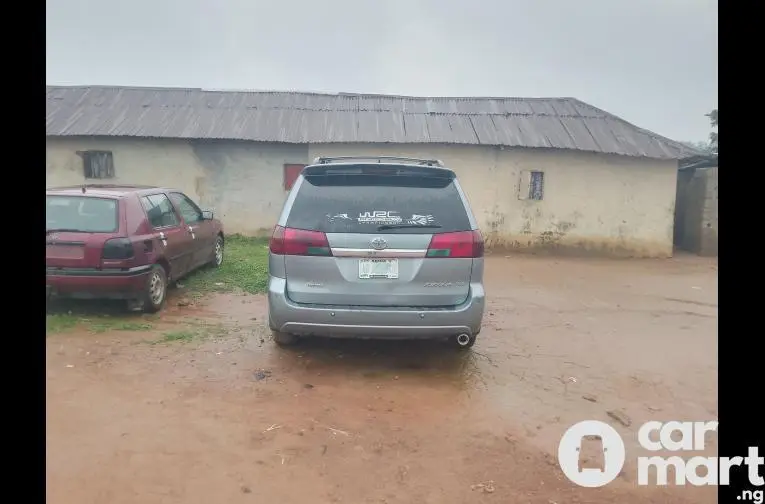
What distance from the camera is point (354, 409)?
3678 millimetres

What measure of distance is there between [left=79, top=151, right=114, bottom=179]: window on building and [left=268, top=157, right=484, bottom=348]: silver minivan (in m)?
11.5

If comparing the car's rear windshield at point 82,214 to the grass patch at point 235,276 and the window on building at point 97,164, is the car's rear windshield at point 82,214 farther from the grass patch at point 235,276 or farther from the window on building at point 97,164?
the window on building at point 97,164

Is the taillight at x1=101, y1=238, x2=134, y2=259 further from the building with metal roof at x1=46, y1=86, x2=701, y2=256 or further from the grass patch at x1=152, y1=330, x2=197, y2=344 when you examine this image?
the building with metal roof at x1=46, y1=86, x2=701, y2=256

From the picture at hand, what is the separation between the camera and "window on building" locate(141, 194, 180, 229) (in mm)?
6011

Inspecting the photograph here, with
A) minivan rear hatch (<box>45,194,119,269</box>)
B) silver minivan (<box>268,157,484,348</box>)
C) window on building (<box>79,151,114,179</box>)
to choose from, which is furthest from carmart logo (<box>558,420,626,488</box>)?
window on building (<box>79,151,114,179</box>)

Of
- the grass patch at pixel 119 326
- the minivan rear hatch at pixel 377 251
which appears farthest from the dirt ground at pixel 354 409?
the minivan rear hatch at pixel 377 251

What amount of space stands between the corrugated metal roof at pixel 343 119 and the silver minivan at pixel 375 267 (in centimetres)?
916

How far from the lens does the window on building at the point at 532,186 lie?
42.0 feet

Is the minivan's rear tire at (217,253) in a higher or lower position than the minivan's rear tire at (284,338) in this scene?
higher

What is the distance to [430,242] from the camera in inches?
155

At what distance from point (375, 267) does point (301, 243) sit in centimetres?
62
